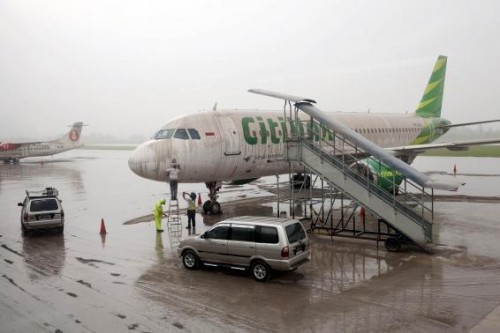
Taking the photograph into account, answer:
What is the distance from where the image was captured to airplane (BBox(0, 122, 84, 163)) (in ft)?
234

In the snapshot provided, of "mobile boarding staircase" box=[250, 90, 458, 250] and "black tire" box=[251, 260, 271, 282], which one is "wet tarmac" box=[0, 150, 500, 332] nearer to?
"black tire" box=[251, 260, 271, 282]

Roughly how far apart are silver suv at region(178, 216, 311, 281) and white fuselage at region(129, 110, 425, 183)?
611cm

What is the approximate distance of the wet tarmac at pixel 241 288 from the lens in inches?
362

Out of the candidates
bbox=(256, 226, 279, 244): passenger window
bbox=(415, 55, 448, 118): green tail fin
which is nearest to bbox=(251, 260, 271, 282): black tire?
bbox=(256, 226, 279, 244): passenger window

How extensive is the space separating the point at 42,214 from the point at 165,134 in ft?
19.9

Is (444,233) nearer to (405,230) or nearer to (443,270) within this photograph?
Result: (405,230)

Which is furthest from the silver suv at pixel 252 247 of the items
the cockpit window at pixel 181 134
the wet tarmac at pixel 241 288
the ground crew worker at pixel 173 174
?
the cockpit window at pixel 181 134

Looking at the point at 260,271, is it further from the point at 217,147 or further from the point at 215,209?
the point at 215,209

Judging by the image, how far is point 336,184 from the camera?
16344 millimetres

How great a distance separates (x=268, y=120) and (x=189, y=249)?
11.2 meters

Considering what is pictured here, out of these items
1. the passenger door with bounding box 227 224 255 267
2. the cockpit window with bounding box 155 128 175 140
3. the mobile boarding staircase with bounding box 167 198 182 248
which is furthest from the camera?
the cockpit window with bounding box 155 128 175 140

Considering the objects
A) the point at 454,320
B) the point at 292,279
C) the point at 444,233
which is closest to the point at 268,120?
the point at 444,233

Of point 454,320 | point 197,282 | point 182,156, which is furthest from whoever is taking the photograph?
point 182,156

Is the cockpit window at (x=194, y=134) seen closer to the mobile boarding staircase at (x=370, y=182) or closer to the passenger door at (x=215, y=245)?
the mobile boarding staircase at (x=370, y=182)
